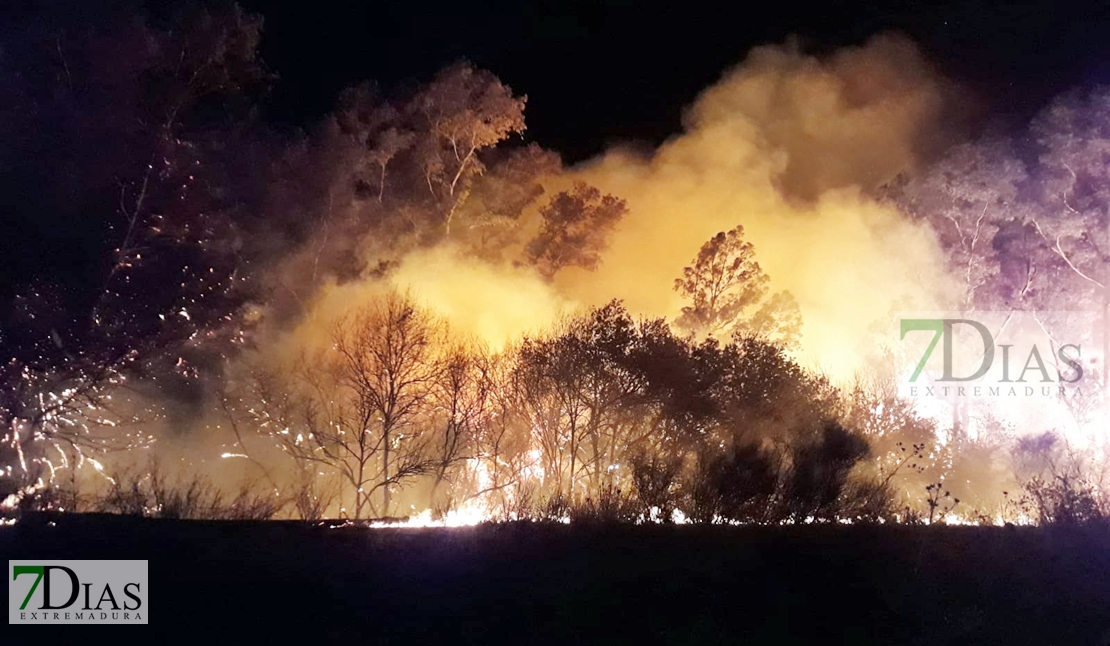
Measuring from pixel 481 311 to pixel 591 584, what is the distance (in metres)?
14.3

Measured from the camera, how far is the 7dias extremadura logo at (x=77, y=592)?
8742 mm

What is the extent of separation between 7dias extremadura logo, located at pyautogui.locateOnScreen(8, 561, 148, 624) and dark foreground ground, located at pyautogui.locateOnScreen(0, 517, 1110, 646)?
0.62 ft

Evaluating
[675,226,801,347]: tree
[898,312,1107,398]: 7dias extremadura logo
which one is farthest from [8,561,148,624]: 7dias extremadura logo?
[898,312,1107,398]: 7dias extremadura logo

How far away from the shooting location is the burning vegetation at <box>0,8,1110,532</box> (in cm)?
1611

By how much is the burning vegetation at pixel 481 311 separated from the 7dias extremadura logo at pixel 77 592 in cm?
291

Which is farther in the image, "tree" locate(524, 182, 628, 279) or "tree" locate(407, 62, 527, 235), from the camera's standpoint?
"tree" locate(524, 182, 628, 279)

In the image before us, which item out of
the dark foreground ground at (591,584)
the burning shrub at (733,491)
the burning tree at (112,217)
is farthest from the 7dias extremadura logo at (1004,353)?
the burning tree at (112,217)

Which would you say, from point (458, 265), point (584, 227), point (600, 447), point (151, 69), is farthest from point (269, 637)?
point (584, 227)

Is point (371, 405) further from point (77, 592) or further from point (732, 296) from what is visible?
point (732, 296)

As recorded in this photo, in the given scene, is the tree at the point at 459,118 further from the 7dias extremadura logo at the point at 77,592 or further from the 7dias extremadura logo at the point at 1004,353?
the 7dias extremadura logo at the point at 77,592

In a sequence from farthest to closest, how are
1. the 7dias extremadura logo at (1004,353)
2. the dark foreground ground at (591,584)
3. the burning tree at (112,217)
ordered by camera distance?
1. the 7dias extremadura logo at (1004,353)
2. the burning tree at (112,217)
3. the dark foreground ground at (591,584)

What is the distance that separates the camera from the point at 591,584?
9.70 meters

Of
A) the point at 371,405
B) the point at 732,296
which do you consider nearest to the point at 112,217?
the point at 371,405

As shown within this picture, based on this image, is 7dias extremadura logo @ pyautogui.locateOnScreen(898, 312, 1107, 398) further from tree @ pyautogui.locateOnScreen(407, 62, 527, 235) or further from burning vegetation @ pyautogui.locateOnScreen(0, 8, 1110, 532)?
tree @ pyautogui.locateOnScreen(407, 62, 527, 235)
